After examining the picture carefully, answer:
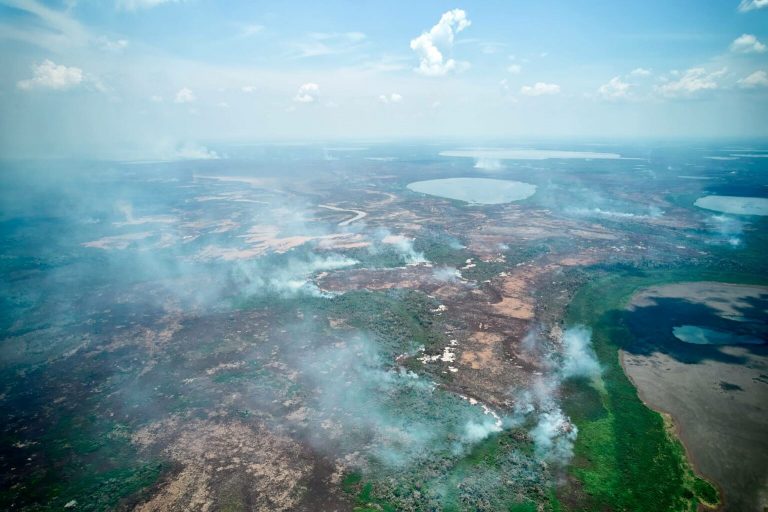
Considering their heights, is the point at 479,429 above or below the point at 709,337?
below

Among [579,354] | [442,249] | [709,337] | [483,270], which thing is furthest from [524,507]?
[442,249]

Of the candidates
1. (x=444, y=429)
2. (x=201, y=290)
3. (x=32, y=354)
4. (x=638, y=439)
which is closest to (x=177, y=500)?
(x=444, y=429)

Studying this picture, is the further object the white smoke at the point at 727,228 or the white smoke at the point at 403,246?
the white smoke at the point at 727,228

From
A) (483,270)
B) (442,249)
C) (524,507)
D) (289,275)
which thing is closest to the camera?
(524,507)

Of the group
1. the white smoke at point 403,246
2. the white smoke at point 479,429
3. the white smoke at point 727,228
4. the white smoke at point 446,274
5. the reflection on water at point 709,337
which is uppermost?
the white smoke at point 727,228

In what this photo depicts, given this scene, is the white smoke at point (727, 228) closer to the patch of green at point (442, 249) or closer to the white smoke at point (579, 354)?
the patch of green at point (442, 249)

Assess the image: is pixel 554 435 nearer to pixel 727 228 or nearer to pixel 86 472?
pixel 86 472

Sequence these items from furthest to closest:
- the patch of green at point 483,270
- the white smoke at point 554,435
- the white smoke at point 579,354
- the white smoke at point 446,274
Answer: the patch of green at point 483,270
the white smoke at point 446,274
the white smoke at point 579,354
the white smoke at point 554,435

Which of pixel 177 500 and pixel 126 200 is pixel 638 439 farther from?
pixel 126 200

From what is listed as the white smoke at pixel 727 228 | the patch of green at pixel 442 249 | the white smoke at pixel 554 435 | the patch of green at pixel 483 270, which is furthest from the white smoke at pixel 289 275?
the white smoke at pixel 727 228

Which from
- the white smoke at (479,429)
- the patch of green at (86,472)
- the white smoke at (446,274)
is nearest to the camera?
the patch of green at (86,472)
